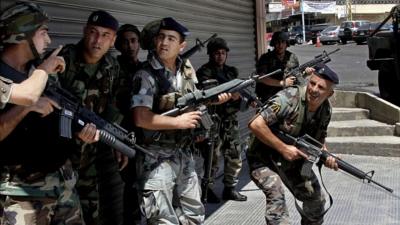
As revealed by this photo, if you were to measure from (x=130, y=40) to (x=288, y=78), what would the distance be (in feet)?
8.64

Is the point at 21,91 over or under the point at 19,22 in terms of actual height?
under

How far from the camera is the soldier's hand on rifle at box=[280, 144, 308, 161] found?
153 inches

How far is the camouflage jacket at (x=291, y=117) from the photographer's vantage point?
392 centimetres

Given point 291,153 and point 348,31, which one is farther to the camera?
point 348,31

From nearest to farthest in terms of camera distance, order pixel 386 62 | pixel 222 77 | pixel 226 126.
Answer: pixel 222 77 < pixel 226 126 < pixel 386 62

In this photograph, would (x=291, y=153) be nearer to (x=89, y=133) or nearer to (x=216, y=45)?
(x=89, y=133)

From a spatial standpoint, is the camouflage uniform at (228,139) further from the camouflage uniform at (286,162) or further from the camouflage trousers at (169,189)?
the camouflage trousers at (169,189)

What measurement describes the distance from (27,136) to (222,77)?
3.32m

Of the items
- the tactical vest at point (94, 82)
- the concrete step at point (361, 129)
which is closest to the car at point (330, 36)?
the concrete step at point (361, 129)

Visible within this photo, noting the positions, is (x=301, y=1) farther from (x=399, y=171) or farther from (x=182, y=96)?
(x=182, y=96)

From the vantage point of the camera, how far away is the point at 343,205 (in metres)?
5.88

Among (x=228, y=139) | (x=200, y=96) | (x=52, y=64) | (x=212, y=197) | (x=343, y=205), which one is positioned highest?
(x=52, y=64)

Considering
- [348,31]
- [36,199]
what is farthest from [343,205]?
[348,31]

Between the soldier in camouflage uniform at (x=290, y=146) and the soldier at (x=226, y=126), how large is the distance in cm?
177
